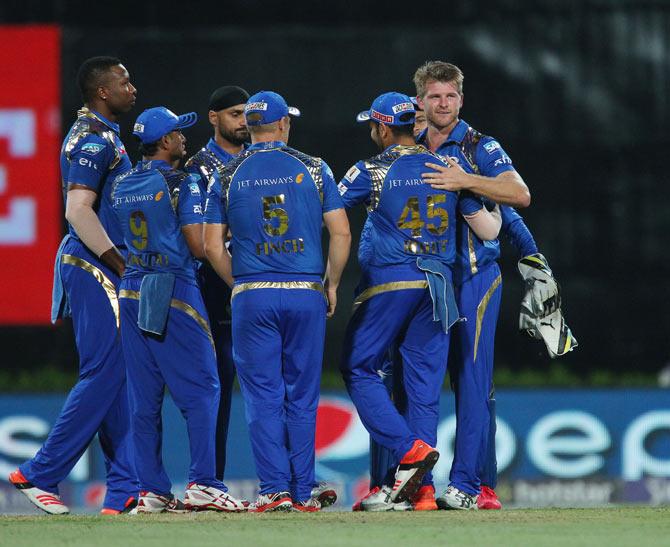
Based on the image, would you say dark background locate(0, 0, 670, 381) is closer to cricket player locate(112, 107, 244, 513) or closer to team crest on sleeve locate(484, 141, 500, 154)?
team crest on sleeve locate(484, 141, 500, 154)

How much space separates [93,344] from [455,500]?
6.10 feet

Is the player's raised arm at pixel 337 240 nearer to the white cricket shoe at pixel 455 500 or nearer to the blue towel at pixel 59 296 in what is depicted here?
the white cricket shoe at pixel 455 500

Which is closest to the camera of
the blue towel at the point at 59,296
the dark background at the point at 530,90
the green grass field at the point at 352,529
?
the green grass field at the point at 352,529

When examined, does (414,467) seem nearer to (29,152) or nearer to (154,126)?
(154,126)

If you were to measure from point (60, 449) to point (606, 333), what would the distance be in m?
5.67

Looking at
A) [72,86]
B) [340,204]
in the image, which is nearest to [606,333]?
[72,86]

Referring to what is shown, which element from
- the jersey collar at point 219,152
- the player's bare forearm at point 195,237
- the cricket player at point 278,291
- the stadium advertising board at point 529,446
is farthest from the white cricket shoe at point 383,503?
the stadium advertising board at point 529,446

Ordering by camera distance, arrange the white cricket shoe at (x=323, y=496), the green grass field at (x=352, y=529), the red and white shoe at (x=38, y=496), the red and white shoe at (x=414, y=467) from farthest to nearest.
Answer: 1. the red and white shoe at (x=38, y=496)
2. the white cricket shoe at (x=323, y=496)
3. the red and white shoe at (x=414, y=467)
4. the green grass field at (x=352, y=529)

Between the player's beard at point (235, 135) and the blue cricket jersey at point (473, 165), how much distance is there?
90 centimetres

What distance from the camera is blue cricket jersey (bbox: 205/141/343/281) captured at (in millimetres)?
6605

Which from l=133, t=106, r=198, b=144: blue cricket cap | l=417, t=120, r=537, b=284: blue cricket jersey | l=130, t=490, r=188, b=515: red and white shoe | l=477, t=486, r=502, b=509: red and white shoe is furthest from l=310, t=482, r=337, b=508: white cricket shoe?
l=133, t=106, r=198, b=144: blue cricket cap

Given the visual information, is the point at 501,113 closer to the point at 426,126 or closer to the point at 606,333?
the point at 606,333

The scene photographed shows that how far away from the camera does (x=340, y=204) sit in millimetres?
6707

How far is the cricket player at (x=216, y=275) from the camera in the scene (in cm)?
715
